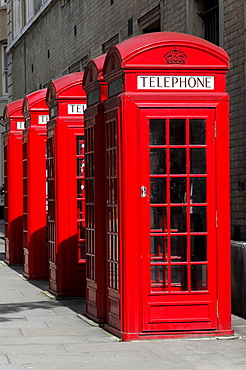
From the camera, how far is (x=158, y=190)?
9.27m

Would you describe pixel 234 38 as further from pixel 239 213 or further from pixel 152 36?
pixel 152 36

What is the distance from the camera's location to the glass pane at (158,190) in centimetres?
925

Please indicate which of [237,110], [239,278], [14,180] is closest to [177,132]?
[239,278]

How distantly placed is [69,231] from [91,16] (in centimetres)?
984

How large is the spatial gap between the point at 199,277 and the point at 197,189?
2.90ft

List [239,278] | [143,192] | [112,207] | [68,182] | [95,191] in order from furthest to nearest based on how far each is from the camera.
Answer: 1. [68,182]
2. [239,278]
3. [95,191]
4. [112,207]
5. [143,192]

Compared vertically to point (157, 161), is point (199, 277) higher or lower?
lower

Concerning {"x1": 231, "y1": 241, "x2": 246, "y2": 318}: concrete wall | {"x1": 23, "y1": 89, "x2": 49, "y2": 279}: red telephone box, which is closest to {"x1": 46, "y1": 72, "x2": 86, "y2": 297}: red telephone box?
{"x1": 23, "y1": 89, "x2": 49, "y2": 279}: red telephone box

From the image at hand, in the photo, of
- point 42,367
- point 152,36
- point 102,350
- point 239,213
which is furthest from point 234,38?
point 42,367

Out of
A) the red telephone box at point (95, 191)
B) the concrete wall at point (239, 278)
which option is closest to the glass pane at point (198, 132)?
the red telephone box at point (95, 191)

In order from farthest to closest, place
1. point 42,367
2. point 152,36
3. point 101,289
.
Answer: point 101,289 < point 152,36 < point 42,367

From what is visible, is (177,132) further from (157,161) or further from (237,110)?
(237,110)

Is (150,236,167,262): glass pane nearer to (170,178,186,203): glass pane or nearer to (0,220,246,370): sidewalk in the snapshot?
(170,178,186,203): glass pane

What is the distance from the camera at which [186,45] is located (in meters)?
9.26
